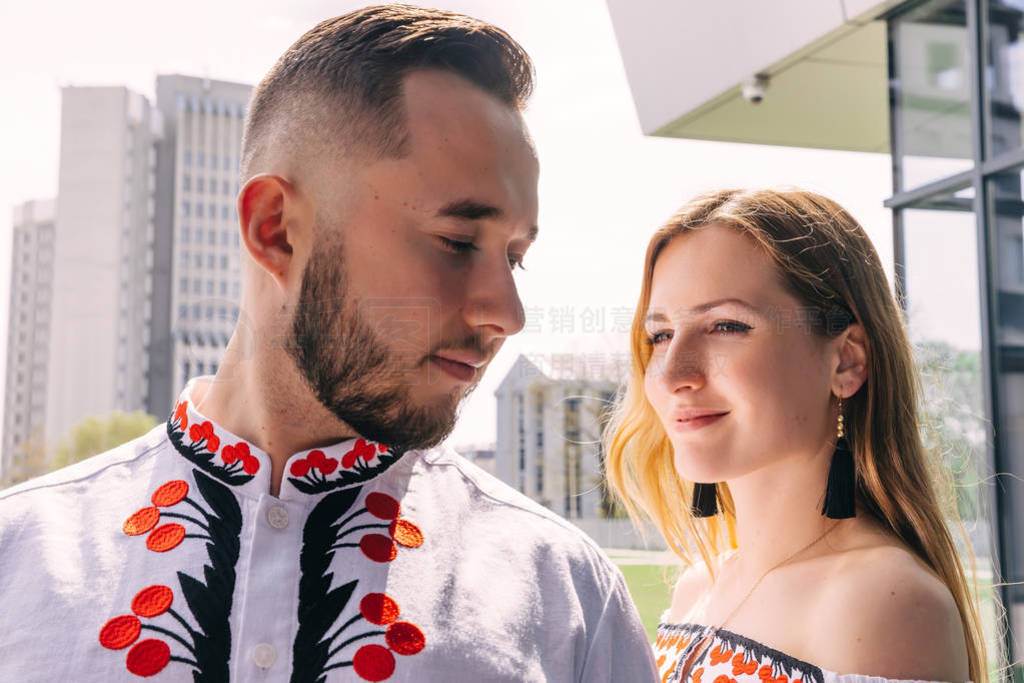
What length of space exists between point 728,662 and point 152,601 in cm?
104

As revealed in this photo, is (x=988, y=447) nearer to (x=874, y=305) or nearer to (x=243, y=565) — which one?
(x=874, y=305)

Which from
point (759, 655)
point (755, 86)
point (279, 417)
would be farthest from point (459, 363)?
point (755, 86)

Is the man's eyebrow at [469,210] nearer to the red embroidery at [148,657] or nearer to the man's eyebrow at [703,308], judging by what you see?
the red embroidery at [148,657]

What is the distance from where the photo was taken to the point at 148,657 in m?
0.88

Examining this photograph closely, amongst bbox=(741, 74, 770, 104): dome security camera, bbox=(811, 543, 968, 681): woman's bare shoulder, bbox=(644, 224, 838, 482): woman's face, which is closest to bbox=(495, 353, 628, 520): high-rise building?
bbox=(644, 224, 838, 482): woman's face

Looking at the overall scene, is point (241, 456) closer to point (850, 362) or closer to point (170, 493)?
point (170, 493)

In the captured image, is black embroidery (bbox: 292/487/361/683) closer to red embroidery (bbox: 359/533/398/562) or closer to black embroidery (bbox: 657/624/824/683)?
red embroidery (bbox: 359/533/398/562)

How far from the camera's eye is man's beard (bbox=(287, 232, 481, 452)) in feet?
3.34

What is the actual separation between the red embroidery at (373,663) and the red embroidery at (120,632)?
0.20 metres

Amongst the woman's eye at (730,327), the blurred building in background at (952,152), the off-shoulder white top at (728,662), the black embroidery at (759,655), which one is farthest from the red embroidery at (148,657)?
the blurred building in background at (952,152)

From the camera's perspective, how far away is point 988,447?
3648 mm

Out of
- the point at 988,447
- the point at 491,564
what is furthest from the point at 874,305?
the point at 988,447

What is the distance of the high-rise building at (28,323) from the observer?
37.4m

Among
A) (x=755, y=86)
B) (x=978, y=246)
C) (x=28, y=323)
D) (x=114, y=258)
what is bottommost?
(x=978, y=246)
